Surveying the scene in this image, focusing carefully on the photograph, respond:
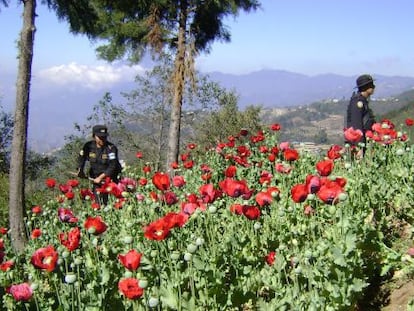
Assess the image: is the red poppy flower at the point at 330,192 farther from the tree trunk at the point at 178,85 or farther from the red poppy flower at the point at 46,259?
the tree trunk at the point at 178,85

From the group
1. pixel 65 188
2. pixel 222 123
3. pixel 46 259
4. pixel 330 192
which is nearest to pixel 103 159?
pixel 65 188

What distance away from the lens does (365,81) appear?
631 cm

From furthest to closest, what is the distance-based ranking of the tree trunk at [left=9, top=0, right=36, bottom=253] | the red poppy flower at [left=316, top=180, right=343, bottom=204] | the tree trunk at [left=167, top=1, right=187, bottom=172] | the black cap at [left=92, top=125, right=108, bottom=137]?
the tree trunk at [left=167, top=1, right=187, bottom=172] < the tree trunk at [left=9, top=0, right=36, bottom=253] < the black cap at [left=92, top=125, right=108, bottom=137] < the red poppy flower at [left=316, top=180, right=343, bottom=204]

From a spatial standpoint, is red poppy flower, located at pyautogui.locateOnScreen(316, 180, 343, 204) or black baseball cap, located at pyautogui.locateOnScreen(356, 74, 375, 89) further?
black baseball cap, located at pyautogui.locateOnScreen(356, 74, 375, 89)

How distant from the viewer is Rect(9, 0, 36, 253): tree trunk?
810 centimetres

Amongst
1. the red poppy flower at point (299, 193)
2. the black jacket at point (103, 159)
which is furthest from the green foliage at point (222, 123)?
the red poppy flower at point (299, 193)

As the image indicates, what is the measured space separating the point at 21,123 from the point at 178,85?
4409 millimetres

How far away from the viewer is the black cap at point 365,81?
248 inches

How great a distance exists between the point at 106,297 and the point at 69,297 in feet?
0.93

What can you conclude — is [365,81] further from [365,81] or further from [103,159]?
[103,159]

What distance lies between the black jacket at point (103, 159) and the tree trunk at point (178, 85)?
13.4ft

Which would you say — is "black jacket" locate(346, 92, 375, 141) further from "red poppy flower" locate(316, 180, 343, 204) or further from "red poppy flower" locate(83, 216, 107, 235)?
"red poppy flower" locate(83, 216, 107, 235)

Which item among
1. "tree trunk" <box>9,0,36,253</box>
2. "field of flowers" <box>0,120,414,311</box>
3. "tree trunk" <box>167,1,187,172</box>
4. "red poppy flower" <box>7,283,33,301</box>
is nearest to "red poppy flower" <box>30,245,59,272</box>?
"field of flowers" <box>0,120,414,311</box>

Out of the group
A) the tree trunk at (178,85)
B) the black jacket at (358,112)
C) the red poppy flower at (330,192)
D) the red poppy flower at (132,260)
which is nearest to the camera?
the red poppy flower at (132,260)
